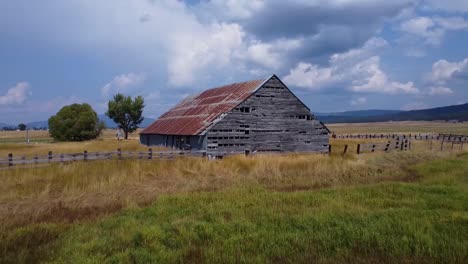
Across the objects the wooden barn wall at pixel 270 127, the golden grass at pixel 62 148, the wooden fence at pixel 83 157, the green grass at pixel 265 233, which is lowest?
the green grass at pixel 265 233

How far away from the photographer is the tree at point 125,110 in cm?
6969

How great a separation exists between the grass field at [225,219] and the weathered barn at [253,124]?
12133 millimetres

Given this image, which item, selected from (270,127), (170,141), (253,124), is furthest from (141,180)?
(170,141)

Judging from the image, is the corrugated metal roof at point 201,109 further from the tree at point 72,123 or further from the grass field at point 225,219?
the tree at point 72,123

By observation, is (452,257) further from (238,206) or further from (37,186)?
(37,186)

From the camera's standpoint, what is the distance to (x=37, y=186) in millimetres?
15648

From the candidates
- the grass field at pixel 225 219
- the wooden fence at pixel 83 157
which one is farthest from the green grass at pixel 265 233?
the wooden fence at pixel 83 157

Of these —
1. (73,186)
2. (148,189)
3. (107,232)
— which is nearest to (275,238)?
(107,232)

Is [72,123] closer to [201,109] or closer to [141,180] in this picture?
[201,109]

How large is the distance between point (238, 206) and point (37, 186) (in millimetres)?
8877

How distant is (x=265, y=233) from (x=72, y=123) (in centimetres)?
6445

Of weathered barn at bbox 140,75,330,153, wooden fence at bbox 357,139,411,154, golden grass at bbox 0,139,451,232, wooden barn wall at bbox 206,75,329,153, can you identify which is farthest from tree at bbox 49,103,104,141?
wooden fence at bbox 357,139,411,154

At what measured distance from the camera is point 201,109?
3731cm

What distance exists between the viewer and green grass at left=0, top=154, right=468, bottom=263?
771 centimetres
